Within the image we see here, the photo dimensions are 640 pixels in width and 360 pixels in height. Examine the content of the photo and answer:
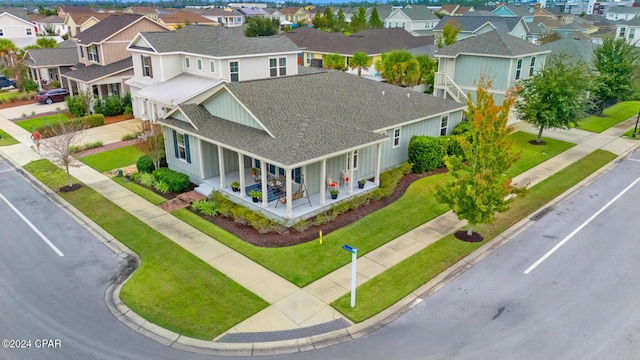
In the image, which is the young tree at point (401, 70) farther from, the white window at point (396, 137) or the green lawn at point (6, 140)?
the green lawn at point (6, 140)

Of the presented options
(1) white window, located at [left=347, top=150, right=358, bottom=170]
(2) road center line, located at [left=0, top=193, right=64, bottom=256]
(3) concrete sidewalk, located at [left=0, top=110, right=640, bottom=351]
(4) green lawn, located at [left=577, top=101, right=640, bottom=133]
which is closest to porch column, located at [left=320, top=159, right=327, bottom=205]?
(1) white window, located at [left=347, top=150, right=358, bottom=170]

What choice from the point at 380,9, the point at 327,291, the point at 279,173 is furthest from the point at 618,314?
the point at 380,9

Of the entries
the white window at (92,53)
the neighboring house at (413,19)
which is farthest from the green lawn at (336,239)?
the neighboring house at (413,19)

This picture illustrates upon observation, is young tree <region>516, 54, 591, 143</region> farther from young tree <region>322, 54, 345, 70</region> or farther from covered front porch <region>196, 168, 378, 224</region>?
young tree <region>322, 54, 345, 70</region>

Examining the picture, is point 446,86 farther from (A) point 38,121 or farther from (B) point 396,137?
(A) point 38,121

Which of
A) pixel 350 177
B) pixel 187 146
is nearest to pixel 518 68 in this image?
pixel 350 177

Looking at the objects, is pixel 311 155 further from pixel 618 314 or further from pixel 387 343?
pixel 618 314

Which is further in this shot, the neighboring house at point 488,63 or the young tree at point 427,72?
the young tree at point 427,72
